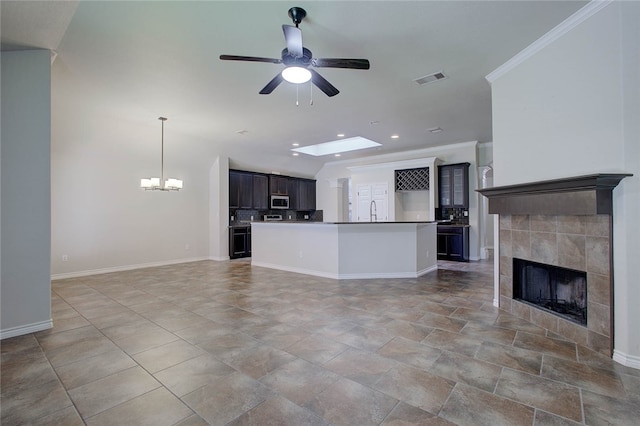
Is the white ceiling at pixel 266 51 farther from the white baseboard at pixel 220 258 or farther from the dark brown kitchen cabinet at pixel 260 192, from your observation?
the white baseboard at pixel 220 258

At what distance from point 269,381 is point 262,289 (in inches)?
105

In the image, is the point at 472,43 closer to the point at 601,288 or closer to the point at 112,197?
the point at 601,288

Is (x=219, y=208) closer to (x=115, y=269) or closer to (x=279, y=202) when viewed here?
(x=279, y=202)

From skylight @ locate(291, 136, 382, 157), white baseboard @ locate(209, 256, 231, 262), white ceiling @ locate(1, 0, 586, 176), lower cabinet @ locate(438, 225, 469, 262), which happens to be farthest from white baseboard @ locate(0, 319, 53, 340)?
lower cabinet @ locate(438, 225, 469, 262)

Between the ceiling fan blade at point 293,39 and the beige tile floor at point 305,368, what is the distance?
2551 mm

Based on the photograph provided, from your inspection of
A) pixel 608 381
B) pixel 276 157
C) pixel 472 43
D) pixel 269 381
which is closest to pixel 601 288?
pixel 608 381

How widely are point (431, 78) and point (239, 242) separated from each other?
6.21m

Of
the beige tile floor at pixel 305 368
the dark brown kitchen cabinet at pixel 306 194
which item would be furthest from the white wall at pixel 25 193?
the dark brown kitchen cabinet at pixel 306 194

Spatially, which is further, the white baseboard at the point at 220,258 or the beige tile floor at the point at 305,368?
the white baseboard at the point at 220,258

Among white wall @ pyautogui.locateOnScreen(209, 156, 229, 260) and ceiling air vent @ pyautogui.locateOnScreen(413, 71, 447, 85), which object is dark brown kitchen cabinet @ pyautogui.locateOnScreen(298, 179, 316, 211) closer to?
white wall @ pyautogui.locateOnScreen(209, 156, 229, 260)

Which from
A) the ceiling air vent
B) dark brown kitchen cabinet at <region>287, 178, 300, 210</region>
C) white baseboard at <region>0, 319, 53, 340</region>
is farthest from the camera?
dark brown kitchen cabinet at <region>287, 178, 300, 210</region>

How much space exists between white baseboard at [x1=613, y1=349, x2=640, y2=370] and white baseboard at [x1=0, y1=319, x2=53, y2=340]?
5.24 metres

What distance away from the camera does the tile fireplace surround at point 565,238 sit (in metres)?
2.44

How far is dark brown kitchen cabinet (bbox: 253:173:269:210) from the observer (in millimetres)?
8742
